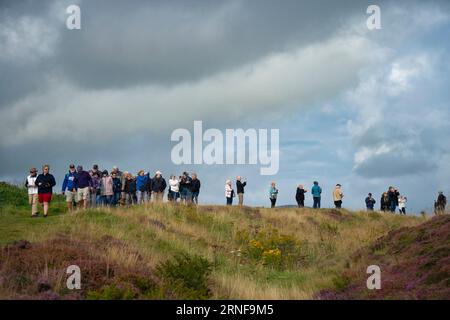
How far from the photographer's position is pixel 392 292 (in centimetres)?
1365

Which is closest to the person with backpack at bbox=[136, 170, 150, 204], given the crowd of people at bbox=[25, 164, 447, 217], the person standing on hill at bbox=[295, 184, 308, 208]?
the crowd of people at bbox=[25, 164, 447, 217]

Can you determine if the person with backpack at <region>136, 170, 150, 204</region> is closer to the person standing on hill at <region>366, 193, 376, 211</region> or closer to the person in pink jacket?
the person in pink jacket

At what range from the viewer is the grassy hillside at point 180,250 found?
12.9m

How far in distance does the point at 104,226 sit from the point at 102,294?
35.4 feet

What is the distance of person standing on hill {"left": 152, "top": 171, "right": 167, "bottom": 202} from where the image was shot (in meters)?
32.8

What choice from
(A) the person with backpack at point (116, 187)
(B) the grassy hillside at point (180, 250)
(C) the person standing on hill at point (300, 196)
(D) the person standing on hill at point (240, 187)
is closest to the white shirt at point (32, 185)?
(B) the grassy hillside at point (180, 250)

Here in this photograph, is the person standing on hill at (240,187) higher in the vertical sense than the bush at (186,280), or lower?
higher

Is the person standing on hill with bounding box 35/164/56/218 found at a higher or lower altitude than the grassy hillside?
higher

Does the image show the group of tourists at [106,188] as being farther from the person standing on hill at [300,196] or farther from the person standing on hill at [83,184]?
the person standing on hill at [300,196]

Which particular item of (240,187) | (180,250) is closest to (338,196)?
(240,187)

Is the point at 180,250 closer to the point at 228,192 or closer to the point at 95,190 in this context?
the point at 95,190
